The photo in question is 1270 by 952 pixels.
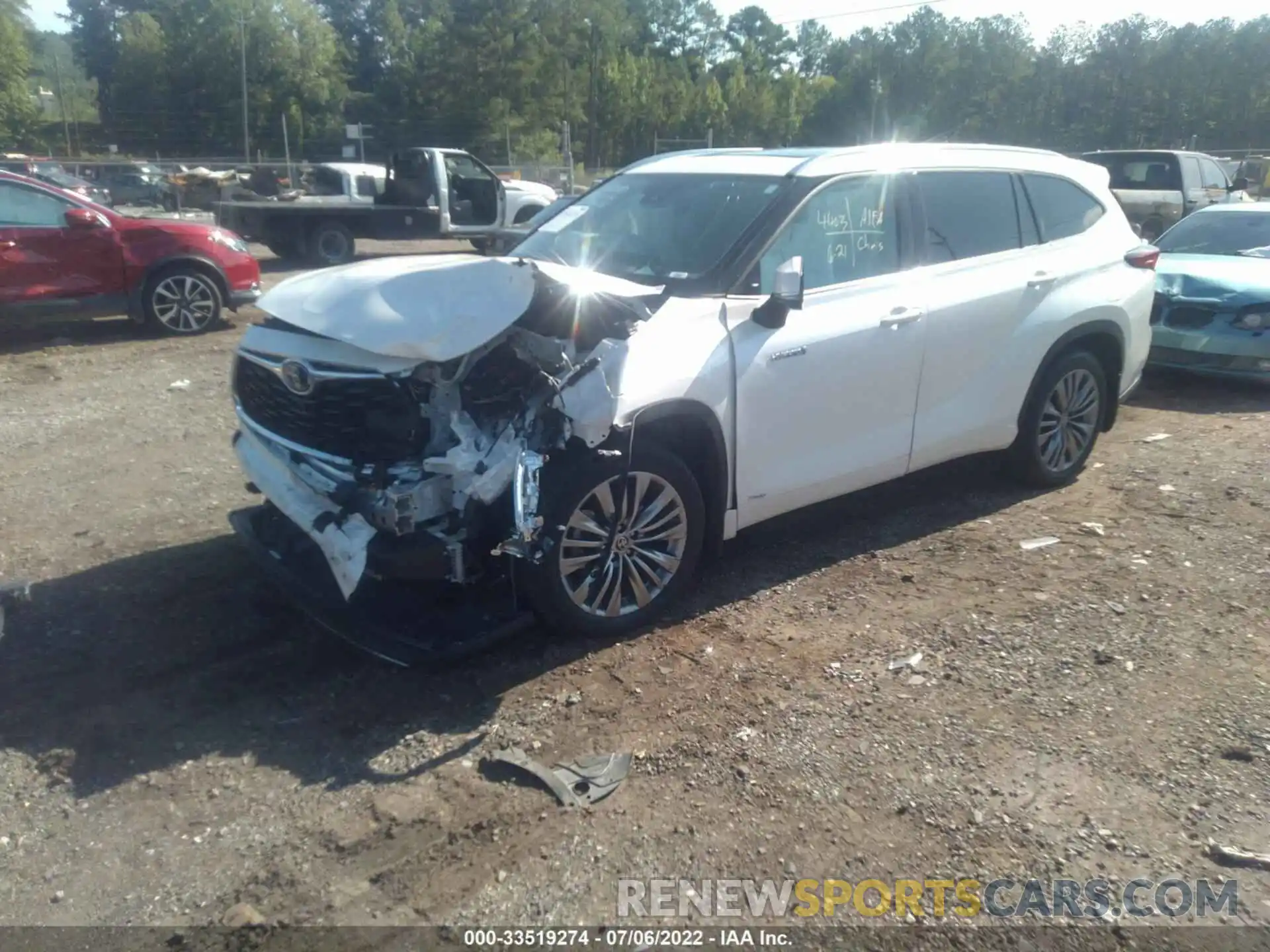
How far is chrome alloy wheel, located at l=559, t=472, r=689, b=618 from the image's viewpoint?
411cm

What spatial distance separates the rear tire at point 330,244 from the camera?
16594mm

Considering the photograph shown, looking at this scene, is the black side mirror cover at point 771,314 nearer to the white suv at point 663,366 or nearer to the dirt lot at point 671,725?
the white suv at point 663,366

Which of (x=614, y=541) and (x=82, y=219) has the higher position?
(x=82, y=219)

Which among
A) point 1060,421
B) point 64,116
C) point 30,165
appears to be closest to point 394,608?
point 1060,421

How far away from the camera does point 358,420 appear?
396 cm

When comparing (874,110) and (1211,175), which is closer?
(1211,175)

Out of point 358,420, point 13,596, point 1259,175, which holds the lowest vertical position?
point 13,596

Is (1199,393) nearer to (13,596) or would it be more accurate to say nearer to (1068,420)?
(1068,420)

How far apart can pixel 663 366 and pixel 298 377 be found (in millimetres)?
1431

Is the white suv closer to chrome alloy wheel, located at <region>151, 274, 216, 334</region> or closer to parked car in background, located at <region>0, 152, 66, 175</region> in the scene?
chrome alloy wheel, located at <region>151, 274, 216, 334</region>

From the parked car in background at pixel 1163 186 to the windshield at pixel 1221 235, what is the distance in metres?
6.22

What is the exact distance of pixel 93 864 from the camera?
3094 mm

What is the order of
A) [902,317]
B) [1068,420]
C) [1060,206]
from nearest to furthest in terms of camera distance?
[902,317] < [1060,206] < [1068,420]

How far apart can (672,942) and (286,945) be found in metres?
1.04
